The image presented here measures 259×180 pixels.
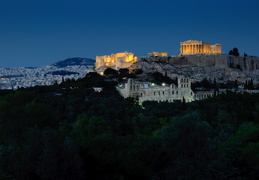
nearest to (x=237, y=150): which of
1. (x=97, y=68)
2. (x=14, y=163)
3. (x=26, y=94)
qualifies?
(x=14, y=163)

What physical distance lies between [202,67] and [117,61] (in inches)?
726

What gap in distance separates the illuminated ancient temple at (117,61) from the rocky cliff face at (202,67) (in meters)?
2.58

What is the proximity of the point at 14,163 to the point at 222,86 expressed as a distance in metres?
62.5

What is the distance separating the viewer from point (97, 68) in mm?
94688

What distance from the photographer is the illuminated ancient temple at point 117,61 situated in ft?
286

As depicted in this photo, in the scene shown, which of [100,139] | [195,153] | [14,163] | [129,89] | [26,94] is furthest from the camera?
[129,89]

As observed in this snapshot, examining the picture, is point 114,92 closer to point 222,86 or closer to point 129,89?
point 129,89

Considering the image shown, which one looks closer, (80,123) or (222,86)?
(80,123)

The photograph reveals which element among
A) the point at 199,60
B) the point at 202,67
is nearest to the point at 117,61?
the point at 199,60

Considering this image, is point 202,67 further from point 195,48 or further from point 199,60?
point 195,48

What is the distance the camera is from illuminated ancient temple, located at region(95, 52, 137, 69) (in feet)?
286

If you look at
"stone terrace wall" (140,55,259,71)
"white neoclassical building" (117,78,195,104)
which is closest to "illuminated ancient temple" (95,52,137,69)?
"stone terrace wall" (140,55,259,71)

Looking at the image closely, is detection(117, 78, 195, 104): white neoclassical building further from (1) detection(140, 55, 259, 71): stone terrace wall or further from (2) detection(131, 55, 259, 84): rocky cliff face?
(1) detection(140, 55, 259, 71): stone terrace wall

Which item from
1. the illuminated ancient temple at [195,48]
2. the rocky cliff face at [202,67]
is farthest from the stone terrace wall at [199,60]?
the illuminated ancient temple at [195,48]
